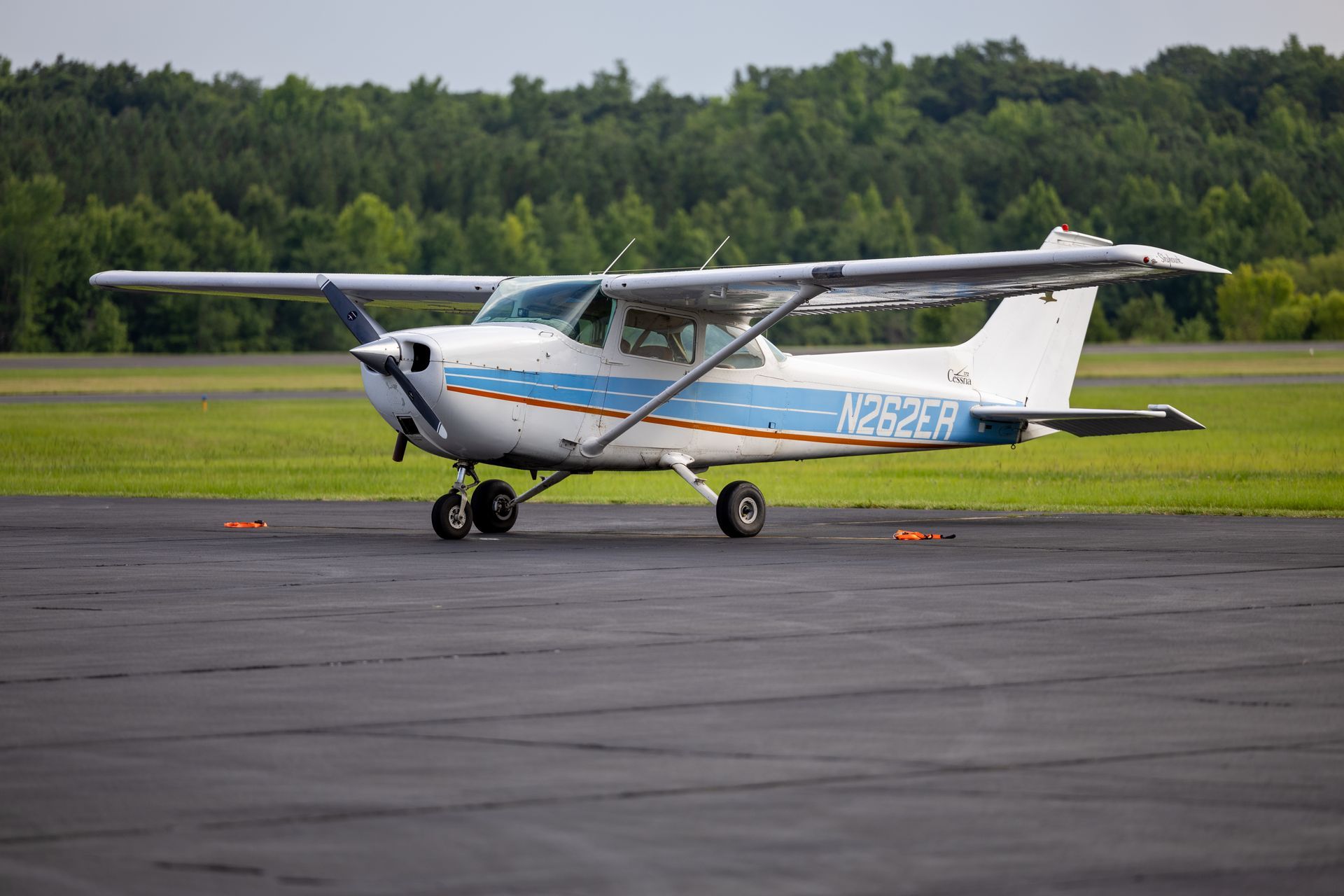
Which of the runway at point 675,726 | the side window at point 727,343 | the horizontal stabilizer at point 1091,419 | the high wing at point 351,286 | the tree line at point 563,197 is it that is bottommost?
the runway at point 675,726

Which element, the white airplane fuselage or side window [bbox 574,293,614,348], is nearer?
the white airplane fuselage

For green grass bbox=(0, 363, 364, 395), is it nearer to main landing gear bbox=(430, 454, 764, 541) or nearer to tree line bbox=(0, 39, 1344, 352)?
tree line bbox=(0, 39, 1344, 352)

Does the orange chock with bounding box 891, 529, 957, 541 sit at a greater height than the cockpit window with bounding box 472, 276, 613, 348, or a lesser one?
lesser

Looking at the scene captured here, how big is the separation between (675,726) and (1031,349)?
1335cm

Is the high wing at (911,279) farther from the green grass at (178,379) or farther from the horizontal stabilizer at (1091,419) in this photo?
the green grass at (178,379)

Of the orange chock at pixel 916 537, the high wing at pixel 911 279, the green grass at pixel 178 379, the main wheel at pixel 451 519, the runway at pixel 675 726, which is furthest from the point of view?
the green grass at pixel 178 379

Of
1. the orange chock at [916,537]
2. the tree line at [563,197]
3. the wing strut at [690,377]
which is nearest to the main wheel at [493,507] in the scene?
the wing strut at [690,377]

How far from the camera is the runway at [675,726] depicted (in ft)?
17.8

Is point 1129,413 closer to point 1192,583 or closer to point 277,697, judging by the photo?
point 1192,583

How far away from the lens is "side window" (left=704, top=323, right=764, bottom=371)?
58.1 feet

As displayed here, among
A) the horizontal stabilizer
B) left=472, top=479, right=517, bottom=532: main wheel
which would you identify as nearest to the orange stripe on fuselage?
the horizontal stabilizer

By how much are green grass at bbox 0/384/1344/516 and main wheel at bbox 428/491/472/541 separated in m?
5.76

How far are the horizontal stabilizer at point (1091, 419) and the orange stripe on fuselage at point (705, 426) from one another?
0.59m

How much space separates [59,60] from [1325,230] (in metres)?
95.4
